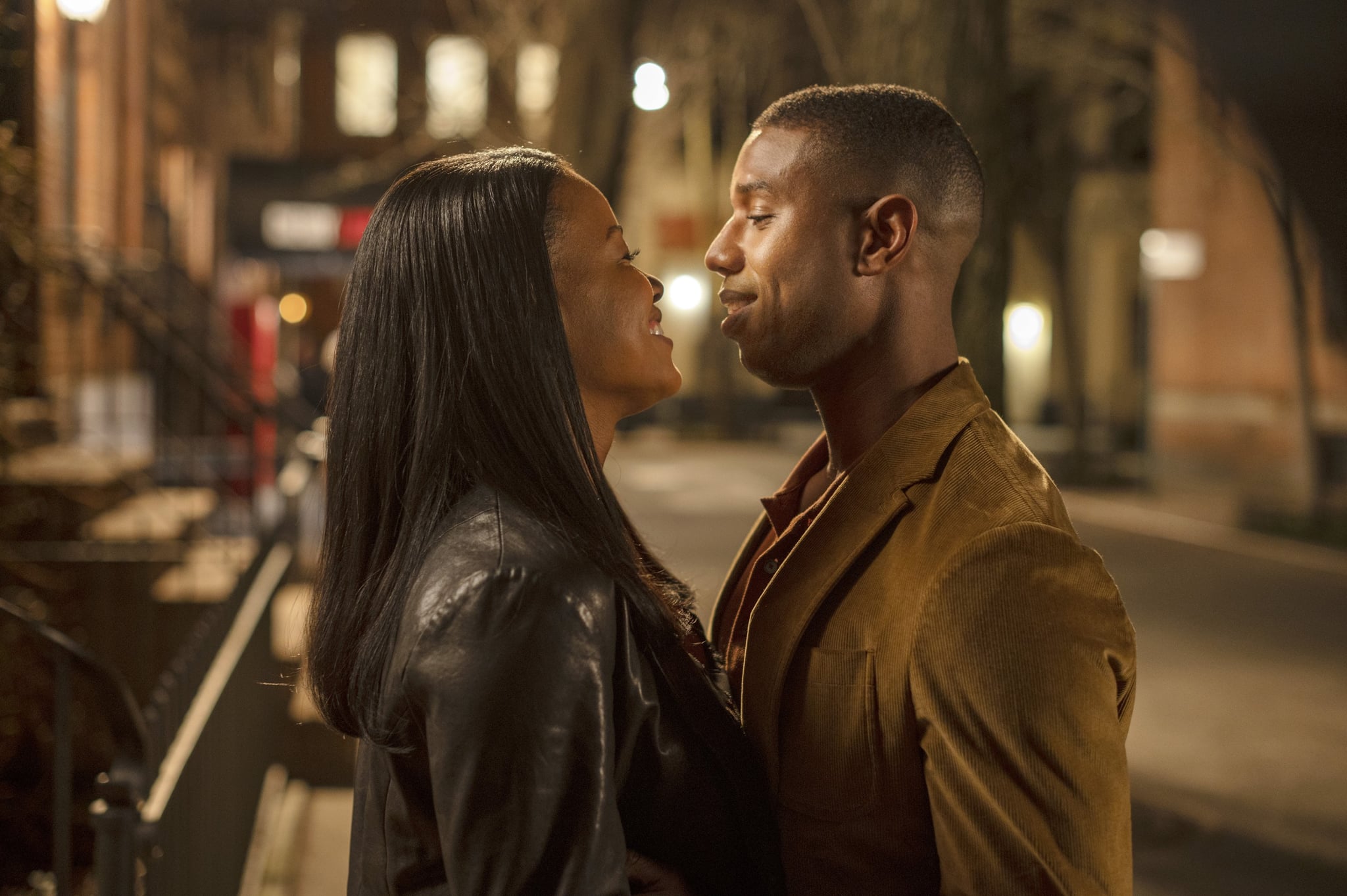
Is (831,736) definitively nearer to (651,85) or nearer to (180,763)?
(180,763)

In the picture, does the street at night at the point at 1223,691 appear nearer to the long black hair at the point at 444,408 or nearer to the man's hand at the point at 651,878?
the long black hair at the point at 444,408

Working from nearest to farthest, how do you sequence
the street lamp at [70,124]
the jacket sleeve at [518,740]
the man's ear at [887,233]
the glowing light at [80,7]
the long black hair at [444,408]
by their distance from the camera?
the jacket sleeve at [518,740]
the long black hair at [444,408]
the man's ear at [887,233]
the glowing light at [80,7]
the street lamp at [70,124]

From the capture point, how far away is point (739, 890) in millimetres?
1959

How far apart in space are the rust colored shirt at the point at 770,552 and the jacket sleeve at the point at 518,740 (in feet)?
1.76

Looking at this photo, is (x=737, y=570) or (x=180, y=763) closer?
(x=737, y=570)

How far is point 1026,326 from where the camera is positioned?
3456 centimetres

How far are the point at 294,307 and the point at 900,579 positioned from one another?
38.0m

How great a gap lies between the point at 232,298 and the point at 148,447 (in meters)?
16.4

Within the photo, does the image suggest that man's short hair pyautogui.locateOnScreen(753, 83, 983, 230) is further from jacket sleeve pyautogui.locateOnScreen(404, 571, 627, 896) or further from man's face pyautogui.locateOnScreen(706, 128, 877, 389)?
jacket sleeve pyautogui.locateOnScreen(404, 571, 627, 896)

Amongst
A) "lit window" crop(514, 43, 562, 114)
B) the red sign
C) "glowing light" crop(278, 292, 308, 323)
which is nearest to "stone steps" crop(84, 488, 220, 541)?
"lit window" crop(514, 43, 562, 114)

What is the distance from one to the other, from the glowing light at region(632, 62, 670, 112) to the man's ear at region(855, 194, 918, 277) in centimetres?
346

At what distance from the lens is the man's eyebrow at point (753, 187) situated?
2.32 metres

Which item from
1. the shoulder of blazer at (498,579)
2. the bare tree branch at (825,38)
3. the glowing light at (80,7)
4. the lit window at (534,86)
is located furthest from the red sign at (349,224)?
the shoulder of blazer at (498,579)

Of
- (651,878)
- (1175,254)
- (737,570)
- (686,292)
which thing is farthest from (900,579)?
(686,292)
